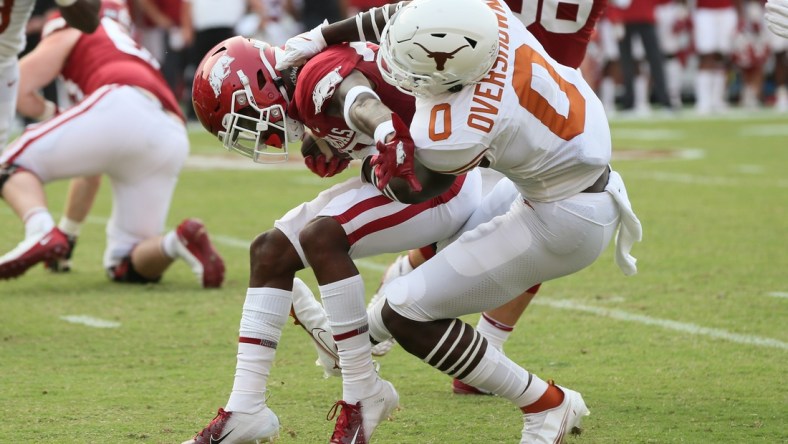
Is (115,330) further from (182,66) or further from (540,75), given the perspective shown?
(182,66)

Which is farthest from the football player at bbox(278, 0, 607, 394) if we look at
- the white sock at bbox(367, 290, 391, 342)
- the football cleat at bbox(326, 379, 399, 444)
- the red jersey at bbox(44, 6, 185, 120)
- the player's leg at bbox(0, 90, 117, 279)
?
the red jersey at bbox(44, 6, 185, 120)

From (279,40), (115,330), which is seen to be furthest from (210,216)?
(279,40)

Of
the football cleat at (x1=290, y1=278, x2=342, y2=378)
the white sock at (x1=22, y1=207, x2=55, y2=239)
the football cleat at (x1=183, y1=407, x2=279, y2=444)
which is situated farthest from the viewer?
the white sock at (x1=22, y1=207, x2=55, y2=239)

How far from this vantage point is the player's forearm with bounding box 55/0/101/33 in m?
5.29

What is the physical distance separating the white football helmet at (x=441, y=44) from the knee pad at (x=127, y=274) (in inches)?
129

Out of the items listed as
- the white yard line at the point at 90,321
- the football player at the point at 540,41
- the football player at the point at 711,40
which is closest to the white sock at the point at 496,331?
the football player at the point at 540,41

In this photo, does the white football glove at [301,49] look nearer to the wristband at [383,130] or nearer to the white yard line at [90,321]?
the wristband at [383,130]

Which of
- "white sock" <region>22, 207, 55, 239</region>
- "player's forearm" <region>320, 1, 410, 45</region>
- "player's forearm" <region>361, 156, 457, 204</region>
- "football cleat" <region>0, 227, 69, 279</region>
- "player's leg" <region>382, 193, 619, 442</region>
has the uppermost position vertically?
"player's forearm" <region>320, 1, 410, 45</region>

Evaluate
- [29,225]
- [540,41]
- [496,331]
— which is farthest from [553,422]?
[29,225]

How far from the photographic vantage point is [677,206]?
27.6ft

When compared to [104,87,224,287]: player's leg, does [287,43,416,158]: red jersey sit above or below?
above

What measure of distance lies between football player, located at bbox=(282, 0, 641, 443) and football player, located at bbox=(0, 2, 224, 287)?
271 cm

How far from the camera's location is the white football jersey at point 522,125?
3.19m

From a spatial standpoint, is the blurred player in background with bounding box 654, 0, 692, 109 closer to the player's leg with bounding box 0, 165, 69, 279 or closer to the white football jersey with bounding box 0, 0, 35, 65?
the player's leg with bounding box 0, 165, 69, 279
